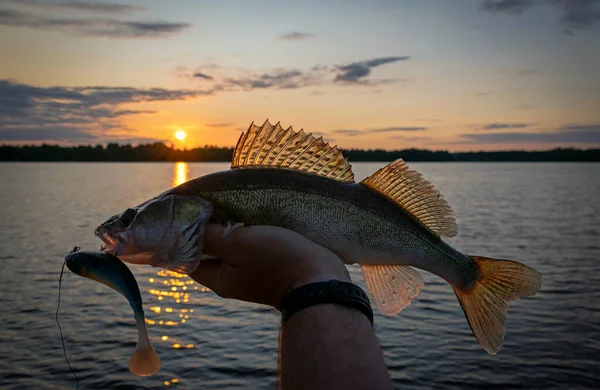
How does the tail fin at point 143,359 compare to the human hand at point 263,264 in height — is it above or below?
below

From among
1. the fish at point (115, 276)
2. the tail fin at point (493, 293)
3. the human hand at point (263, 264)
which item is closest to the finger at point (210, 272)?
the human hand at point (263, 264)

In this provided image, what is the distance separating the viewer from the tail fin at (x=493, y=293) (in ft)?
15.0

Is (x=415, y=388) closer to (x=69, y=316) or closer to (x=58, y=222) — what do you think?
(x=69, y=316)

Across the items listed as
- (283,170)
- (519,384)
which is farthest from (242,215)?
(519,384)

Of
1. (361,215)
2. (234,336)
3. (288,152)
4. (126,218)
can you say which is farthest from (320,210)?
(234,336)

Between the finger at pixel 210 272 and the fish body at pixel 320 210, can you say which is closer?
the finger at pixel 210 272

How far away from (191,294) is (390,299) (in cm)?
1689

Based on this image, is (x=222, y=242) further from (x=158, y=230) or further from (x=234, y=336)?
(x=234, y=336)

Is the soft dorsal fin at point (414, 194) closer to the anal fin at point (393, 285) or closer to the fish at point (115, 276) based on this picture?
the anal fin at point (393, 285)

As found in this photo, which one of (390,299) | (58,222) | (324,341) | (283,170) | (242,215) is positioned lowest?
(58,222)

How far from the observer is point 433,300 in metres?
19.1

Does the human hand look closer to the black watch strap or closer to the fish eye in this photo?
the black watch strap

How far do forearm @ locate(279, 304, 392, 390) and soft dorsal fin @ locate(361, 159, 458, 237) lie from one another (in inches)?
80.4

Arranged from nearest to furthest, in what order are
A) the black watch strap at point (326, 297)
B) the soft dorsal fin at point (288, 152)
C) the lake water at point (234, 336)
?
the black watch strap at point (326, 297), the soft dorsal fin at point (288, 152), the lake water at point (234, 336)
